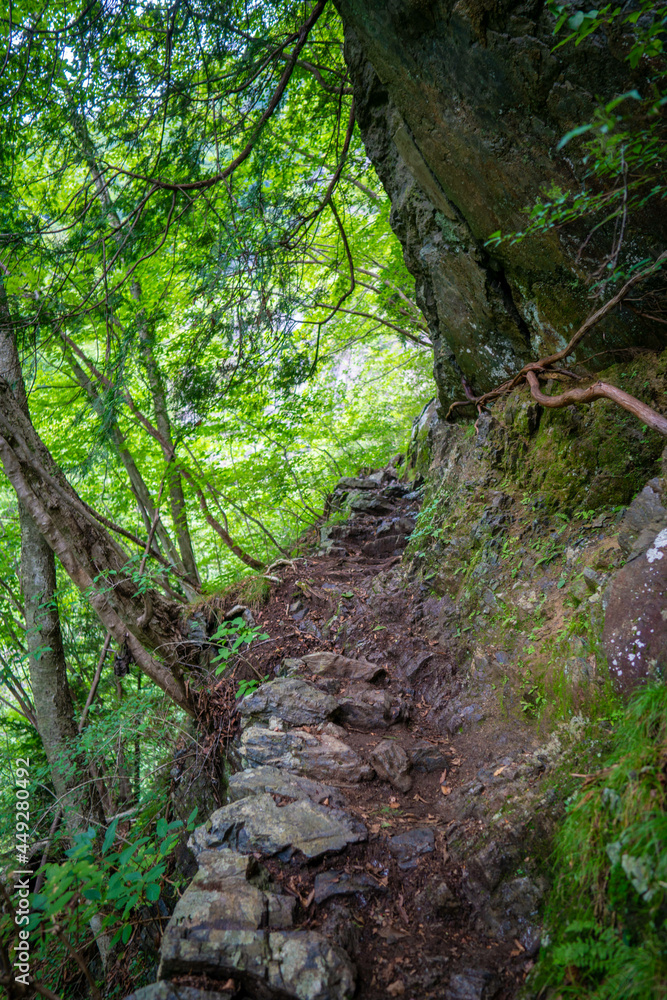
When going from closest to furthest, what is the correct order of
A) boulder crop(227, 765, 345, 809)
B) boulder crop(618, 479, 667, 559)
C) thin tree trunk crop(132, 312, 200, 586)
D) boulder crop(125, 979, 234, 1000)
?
boulder crop(125, 979, 234, 1000) → boulder crop(618, 479, 667, 559) → boulder crop(227, 765, 345, 809) → thin tree trunk crop(132, 312, 200, 586)

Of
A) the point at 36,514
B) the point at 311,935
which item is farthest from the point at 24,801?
the point at 311,935

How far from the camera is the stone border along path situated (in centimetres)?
222

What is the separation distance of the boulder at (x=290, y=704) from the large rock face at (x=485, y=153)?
357 cm

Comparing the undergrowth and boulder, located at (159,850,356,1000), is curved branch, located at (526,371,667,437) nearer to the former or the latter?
the undergrowth

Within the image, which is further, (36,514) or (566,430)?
(36,514)

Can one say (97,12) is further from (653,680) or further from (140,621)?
(653,680)

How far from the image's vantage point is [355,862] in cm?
285

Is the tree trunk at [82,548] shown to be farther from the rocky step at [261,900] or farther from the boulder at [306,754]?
the rocky step at [261,900]

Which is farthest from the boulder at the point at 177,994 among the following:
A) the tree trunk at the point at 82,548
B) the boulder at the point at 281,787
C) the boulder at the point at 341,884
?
the tree trunk at the point at 82,548

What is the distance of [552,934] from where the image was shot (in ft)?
7.24

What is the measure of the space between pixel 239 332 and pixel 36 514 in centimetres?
274

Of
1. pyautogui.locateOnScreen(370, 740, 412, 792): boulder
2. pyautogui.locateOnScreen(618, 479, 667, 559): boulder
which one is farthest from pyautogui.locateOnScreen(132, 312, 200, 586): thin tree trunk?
pyautogui.locateOnScreen(618, 479, 667, 559): boulder

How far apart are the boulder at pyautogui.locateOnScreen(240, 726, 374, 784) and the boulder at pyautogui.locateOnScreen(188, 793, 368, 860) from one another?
1.17ft

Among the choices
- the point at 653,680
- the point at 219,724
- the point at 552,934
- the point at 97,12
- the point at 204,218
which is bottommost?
the point at 552,934
